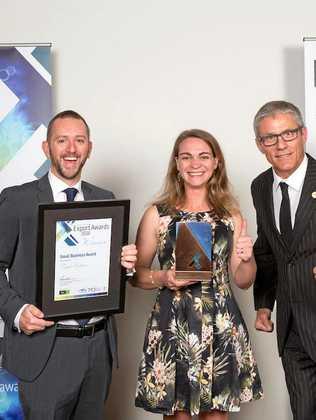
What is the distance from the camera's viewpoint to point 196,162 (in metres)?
3.01

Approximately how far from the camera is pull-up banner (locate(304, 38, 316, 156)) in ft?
12.4

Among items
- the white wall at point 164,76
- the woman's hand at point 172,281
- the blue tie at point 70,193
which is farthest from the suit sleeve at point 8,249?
the white wall at point 164,76

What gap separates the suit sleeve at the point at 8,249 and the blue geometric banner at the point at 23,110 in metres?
1.24

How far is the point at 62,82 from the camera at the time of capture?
4137 mm

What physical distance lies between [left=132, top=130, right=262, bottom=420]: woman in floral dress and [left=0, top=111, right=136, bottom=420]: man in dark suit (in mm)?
270

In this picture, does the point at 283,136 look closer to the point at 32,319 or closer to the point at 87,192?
the point at 87,192

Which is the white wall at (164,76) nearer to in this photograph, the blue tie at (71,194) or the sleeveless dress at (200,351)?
the sleeveless dress at (200,351)

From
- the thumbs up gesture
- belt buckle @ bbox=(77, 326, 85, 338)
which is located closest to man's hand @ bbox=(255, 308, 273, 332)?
the thumbs up gesture

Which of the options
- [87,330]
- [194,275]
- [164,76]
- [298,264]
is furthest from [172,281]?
[164,76]

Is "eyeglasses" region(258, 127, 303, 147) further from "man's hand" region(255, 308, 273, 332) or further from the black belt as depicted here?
the black belt

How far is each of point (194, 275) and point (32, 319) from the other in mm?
664

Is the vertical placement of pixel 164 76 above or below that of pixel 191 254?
above

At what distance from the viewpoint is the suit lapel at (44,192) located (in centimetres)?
273

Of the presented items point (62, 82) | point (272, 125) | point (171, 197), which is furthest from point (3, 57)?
point (272, 125)
